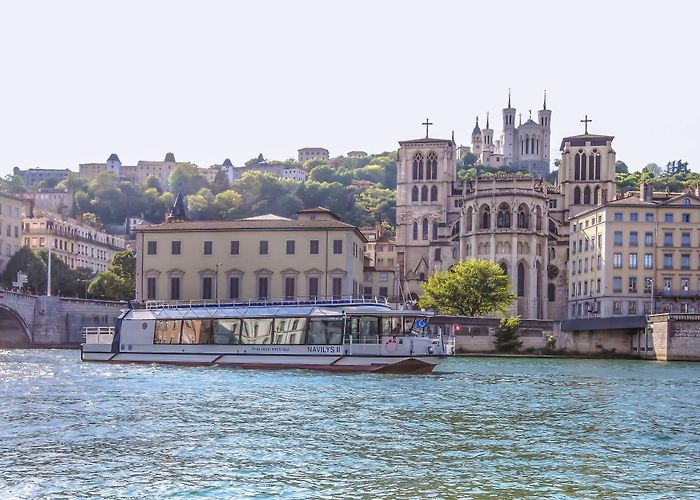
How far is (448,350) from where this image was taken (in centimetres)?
5641

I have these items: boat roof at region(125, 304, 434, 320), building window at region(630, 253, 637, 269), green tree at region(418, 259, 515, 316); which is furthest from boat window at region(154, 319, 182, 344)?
building window at region(630, 253, 637, 269)

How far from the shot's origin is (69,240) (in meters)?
153

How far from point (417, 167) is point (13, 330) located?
5885cm

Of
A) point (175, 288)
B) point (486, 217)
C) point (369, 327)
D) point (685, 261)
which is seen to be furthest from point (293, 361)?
point (486, 217)

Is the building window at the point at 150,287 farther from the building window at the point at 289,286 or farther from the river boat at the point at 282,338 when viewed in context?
the river boat at the point at 282,338

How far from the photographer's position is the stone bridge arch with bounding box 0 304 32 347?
325 feet

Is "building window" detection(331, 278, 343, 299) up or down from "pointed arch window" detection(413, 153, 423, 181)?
down

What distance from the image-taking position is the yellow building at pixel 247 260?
9294 cm

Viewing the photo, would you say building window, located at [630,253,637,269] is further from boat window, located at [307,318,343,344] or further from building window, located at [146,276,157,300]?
boat window, located at [307,318,343,344]

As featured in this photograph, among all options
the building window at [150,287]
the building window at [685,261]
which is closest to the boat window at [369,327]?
the building window at [150,287]

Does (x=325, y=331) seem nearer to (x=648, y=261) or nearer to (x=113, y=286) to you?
(x=648, y=261)

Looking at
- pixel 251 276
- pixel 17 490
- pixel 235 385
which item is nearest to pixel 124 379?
pixel 235 385

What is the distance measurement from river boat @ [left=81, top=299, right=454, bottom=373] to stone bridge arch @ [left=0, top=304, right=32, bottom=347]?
120ft

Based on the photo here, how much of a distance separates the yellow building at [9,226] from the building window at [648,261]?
68458mm
